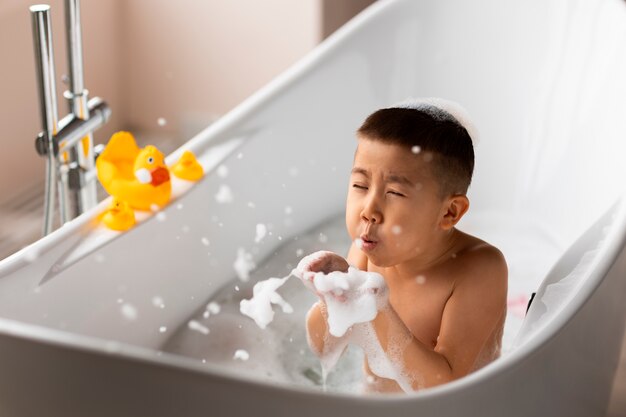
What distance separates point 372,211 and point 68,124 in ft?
1.95

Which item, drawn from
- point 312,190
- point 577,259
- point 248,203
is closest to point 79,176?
point 248,203

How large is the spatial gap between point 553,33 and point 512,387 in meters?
1.30

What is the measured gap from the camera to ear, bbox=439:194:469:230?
144 cm

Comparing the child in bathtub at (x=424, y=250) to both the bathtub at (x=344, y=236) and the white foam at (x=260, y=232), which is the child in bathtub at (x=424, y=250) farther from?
the white foam at (x=260, y=232)

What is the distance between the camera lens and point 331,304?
4.30 ft

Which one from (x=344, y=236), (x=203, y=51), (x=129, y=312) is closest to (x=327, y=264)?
(x=129, y=312)

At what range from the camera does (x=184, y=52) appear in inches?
116

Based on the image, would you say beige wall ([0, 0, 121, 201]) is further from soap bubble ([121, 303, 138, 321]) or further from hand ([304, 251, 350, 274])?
hand ([304, 251, 350, 274])

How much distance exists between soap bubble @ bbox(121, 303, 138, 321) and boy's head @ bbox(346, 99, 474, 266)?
43cm

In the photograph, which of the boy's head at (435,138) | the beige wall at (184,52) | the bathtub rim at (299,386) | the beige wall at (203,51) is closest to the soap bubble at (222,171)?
the boy's head at (435,138)

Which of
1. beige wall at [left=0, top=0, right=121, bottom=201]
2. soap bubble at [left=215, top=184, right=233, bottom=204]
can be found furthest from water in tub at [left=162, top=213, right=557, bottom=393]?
beige wall at [left=0, top=0, right=121, bottom=201]

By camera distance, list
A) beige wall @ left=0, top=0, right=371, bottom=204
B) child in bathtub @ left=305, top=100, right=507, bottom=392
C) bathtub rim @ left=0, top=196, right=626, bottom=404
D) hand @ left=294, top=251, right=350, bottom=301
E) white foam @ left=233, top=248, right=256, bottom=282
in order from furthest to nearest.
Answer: beige wall @ left=0, top=0, right=371, bottom=204 → white foam @ left=233, top=248, right=256, bottom=282 → child in bathtub @ left=305, top=100, right=507, bottom=392 → hand @ left=294, top=251, right=350, bottom=301 → bathtub rim @ left=0, top=196, right=626, bottom=404

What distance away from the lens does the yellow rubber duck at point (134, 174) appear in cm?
168

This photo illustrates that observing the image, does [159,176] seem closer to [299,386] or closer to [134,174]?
[134,174]
